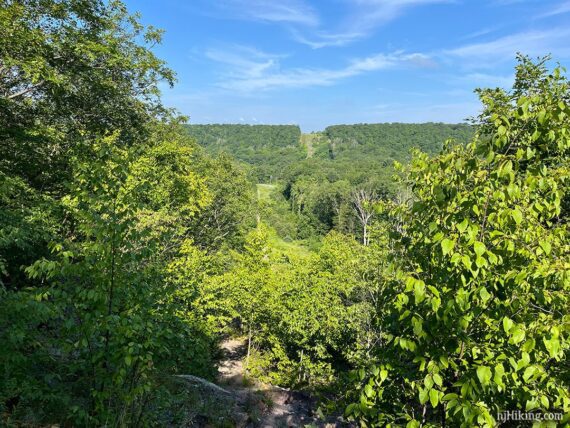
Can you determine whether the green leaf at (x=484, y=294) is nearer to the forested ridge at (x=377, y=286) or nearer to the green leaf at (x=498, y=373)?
the forested ridge at (x=377, y=286)

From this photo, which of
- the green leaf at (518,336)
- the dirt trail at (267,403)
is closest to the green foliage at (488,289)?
the green leaf at (518,336)

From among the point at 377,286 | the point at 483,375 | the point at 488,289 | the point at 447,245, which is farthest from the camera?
the point at 377,286

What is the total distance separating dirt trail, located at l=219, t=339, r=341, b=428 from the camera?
49.2 ft

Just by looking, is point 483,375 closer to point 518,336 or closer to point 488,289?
point 518,336

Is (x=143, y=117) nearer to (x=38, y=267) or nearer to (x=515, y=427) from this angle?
(x=38, y=267)

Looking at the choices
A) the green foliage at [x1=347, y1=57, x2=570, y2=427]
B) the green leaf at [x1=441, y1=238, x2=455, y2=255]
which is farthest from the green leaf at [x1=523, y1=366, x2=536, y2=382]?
the green leaf at [x1=441, y1=238, x2=455, y2=255]

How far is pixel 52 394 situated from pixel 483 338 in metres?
4.93

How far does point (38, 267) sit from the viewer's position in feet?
15.0

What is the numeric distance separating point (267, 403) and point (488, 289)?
15.8 meters

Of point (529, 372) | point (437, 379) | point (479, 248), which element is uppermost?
point (479, 248)

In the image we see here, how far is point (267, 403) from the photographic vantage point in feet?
55.2

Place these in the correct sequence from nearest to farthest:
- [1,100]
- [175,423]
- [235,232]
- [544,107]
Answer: [544,107] < [175,423] < [1,100] < [235,232]

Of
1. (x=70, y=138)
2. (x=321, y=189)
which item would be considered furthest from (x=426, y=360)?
(x=321, y=189)

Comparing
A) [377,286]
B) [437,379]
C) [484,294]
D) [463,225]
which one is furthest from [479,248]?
[377,286]
